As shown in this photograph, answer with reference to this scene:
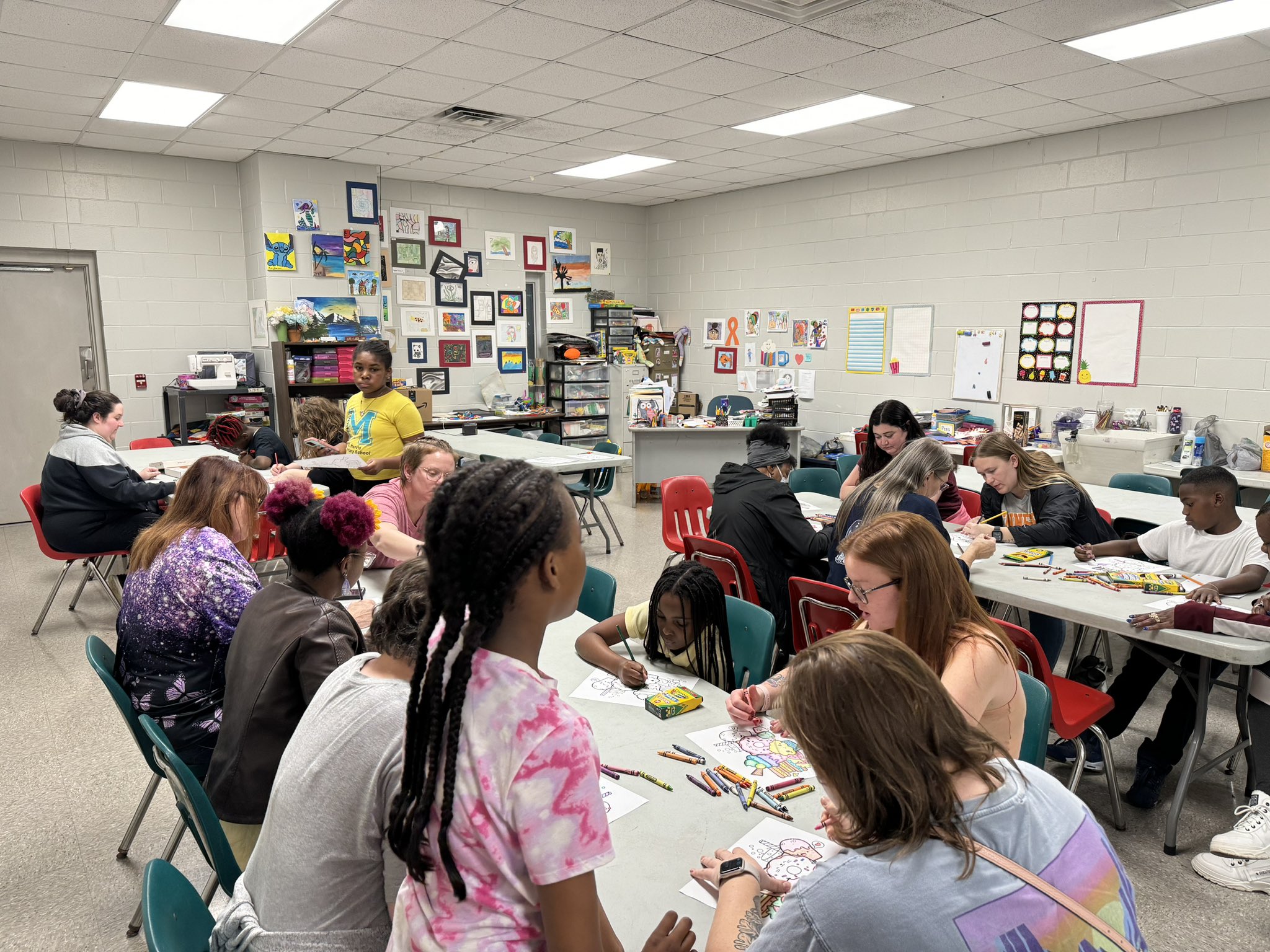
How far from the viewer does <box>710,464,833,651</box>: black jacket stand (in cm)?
355

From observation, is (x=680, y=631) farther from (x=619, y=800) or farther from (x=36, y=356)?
(x=36, y=356)

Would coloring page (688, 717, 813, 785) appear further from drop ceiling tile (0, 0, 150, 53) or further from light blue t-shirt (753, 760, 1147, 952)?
drop ceiling tile (0, 0, 150, 53)

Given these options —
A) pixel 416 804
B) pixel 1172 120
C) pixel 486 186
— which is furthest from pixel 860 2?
pixel 486 186

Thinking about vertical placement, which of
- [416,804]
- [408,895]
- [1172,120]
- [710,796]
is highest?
[1172,120]

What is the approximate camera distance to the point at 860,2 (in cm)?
391

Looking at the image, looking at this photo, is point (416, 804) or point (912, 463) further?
point (912, 463)

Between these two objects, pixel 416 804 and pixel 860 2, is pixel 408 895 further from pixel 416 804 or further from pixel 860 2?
pixel 860 2

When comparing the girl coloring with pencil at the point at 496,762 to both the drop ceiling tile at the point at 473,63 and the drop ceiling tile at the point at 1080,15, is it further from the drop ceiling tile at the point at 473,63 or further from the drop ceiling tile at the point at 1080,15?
the drop ceiling tile at the point at 473,63

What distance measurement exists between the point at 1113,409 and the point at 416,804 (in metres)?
6.68

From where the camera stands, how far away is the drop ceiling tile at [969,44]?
428cm

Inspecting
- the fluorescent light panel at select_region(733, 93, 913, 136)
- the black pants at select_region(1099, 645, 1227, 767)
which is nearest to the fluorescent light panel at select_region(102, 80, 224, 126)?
the fluorescent light panel at select_region(733, 93, 913, 136)

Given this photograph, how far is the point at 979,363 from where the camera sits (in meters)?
7.18

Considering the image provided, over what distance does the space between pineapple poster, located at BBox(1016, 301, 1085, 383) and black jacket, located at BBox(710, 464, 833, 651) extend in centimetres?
404

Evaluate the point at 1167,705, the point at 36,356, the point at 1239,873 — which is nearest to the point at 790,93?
the point at 1167,705
